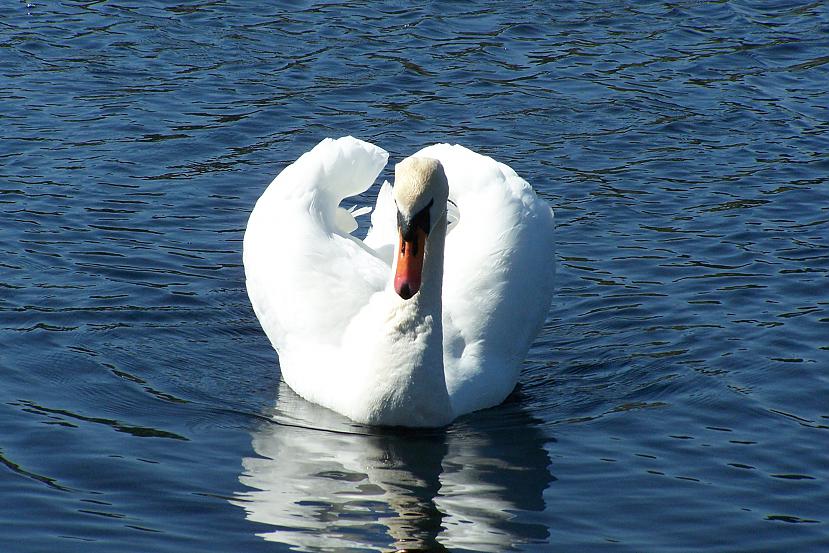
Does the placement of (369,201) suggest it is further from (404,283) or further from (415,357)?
(404,283)

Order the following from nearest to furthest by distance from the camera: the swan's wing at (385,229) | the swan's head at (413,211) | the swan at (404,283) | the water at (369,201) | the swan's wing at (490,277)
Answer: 1. the water at (369,201)
2. the swan's head at (413,211)
3. the swan at (404,283)
4. the swan's wing at (490,277)
5. the swan's wing at (385,229)

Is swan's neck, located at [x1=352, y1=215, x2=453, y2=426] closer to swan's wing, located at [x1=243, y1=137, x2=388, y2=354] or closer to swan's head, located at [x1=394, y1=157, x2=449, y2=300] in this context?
swan's head, located at [x1=394, y1=157, x2=449, y2=300]

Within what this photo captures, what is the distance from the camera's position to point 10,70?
15.1 metres

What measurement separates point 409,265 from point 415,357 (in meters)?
0.64

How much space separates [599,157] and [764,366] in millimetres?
4250

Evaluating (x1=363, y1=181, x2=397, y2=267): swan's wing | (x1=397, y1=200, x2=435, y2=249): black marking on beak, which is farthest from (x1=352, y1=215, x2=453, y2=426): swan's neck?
(x1=363, y1=181, x2=397, y2=267): swan's wing

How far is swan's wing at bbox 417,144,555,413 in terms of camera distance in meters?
9.09

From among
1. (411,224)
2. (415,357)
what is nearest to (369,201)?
(415,357)

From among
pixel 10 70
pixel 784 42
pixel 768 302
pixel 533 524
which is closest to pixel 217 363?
pixel 533 524

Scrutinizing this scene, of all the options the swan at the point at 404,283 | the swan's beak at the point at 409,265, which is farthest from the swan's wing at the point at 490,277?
the swan's beak at the point at 409,265

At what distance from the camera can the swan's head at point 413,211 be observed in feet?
26.6

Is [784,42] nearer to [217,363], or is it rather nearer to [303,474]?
[217,363]

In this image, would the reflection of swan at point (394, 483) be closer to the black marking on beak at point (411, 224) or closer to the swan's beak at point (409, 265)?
the swan's beak at point (409, 265)

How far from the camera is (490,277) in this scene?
9.35 metres
